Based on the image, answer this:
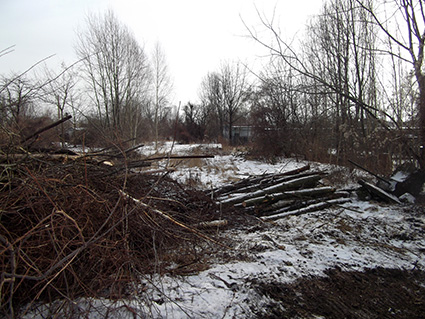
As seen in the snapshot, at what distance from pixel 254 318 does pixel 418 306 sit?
1726mm

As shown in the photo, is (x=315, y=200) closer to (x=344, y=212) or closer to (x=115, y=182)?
(x=344, y=212)

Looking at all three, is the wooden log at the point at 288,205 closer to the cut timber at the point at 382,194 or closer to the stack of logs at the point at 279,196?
the stack of logs at the point at 279,196

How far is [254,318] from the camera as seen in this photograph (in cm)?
212

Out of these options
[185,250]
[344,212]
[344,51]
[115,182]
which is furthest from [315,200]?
[344,51]

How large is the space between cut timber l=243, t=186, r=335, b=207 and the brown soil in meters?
2.24

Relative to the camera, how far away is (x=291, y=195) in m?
5.43

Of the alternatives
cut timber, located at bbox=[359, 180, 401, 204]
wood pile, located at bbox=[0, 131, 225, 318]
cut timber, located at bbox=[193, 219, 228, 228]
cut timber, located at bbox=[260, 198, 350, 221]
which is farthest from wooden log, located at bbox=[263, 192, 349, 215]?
wood pile, located at bbox=[0, 131, 225, 318]

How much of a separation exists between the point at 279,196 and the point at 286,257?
2.21 m

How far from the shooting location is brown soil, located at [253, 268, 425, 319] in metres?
2.25

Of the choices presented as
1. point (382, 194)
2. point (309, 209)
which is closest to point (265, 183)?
point (309, 209)

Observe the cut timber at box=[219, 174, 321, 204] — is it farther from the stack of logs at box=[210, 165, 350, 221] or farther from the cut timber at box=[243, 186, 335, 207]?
the cut timber at box=[243, 186, 335, 207]

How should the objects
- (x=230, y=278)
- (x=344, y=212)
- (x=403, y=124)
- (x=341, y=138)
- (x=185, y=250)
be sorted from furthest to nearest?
(x=341, y=138) < (x=403, y=124) < (x=344, y=212) < (x=185, y=250) < (x=230, y=278)

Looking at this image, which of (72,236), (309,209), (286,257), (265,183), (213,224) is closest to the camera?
(72,236)

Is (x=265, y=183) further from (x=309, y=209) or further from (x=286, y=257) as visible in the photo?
(x=286, y=257)
